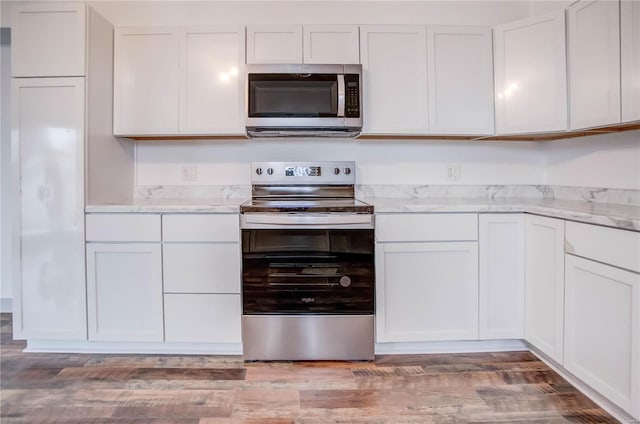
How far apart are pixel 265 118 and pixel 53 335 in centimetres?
168

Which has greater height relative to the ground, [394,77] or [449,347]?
[394,77]

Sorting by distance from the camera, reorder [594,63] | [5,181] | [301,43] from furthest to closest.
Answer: [5,181]
[301,43]
[594,63]

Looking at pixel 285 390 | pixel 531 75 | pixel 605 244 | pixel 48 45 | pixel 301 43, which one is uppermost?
pixel 301 43

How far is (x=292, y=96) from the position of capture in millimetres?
2271

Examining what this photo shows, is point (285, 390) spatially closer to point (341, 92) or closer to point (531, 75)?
point (341, 92)

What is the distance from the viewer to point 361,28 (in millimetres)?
2367

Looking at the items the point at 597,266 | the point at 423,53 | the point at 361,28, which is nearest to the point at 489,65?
the point at 423,53

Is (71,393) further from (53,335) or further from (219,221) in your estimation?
(219,221)

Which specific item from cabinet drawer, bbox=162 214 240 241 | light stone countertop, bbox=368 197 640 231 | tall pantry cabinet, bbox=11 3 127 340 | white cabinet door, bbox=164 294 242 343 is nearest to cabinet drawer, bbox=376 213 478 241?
light stone countertop, bbox=368 197 640 231

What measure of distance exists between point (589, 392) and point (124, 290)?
7.63 ft

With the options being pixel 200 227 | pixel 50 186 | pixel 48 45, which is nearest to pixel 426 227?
pixel 200 227

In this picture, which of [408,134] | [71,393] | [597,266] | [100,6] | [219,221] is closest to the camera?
[597,266]

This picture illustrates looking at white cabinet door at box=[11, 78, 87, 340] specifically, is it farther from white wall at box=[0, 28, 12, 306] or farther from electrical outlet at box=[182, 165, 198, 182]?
white wall at box=[0, 28, 12, 306]

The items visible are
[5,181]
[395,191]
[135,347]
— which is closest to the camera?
[135,347]
